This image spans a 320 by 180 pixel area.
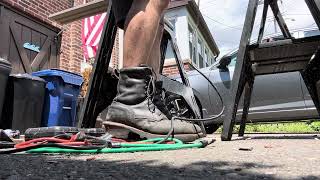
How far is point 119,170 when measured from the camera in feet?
3.87

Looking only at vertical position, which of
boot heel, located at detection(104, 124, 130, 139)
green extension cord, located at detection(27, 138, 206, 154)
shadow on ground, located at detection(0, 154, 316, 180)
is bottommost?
green extension cord, located at detection(27, 138, 206, 154)

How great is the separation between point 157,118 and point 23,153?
0.70m

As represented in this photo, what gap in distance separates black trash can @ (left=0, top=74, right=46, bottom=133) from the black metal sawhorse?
2900 millimetres

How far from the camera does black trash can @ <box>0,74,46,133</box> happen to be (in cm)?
486

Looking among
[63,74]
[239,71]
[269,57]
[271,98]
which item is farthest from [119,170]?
[271,98]

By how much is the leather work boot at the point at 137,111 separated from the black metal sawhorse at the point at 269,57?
824 mm

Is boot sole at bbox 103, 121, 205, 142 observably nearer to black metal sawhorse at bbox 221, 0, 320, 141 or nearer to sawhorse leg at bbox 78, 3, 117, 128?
sawhorse leg at bbox 78, 3, 117, 128

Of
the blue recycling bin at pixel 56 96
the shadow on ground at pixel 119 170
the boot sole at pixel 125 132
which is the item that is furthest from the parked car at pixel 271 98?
the shadow on ground at pixel 119 170

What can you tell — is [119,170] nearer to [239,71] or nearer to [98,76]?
[98,76]

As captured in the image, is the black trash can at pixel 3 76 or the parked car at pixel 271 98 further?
the parked car at pixel 271 98

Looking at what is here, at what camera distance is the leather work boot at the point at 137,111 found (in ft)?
6.71

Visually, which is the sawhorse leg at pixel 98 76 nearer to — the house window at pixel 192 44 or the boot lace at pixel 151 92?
the boot lace at pixel 151 92

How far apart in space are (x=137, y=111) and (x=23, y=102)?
3347mm

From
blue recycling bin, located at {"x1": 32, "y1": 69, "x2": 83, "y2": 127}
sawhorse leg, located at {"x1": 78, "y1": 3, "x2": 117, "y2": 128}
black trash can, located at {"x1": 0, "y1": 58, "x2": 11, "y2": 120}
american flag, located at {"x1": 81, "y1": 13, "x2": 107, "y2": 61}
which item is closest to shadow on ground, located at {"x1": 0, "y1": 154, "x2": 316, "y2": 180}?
sawhorse leg, located at {"x1": 78, "y1": 3, "x2": 117, "y2": 128}
